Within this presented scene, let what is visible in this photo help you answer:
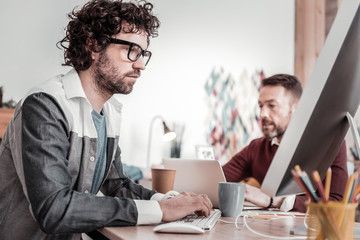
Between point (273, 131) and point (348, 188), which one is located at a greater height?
point (348, 188)

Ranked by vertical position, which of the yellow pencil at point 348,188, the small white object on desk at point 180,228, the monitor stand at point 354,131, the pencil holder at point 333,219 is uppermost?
the monitor stand at point 354,131

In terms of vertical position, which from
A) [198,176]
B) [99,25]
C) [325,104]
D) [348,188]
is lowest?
[198,176]

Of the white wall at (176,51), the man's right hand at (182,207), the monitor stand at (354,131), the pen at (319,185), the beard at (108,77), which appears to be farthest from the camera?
the white wall at (176,51)

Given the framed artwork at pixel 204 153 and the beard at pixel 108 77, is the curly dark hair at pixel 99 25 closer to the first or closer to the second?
the beard at pixel 108 77

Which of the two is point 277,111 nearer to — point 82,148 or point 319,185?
point 82,148

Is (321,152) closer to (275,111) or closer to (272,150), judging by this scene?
(272,150)

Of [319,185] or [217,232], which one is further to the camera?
[217,232]

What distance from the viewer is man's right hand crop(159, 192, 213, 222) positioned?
40.2 inches

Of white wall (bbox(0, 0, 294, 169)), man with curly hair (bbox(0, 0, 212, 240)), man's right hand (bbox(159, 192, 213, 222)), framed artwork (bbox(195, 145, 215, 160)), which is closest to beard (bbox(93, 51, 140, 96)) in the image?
man with curly hair (bbox(0, 0, 212, 240))

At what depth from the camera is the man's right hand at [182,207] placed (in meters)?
1.02

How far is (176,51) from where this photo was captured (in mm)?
3736

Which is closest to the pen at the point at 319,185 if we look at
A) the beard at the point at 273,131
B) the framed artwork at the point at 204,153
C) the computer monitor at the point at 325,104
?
the computer monitor at the point at 325,104

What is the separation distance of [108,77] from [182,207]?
0.55 m

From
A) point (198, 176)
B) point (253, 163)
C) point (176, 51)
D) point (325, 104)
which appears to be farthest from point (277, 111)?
point (325, 104)
